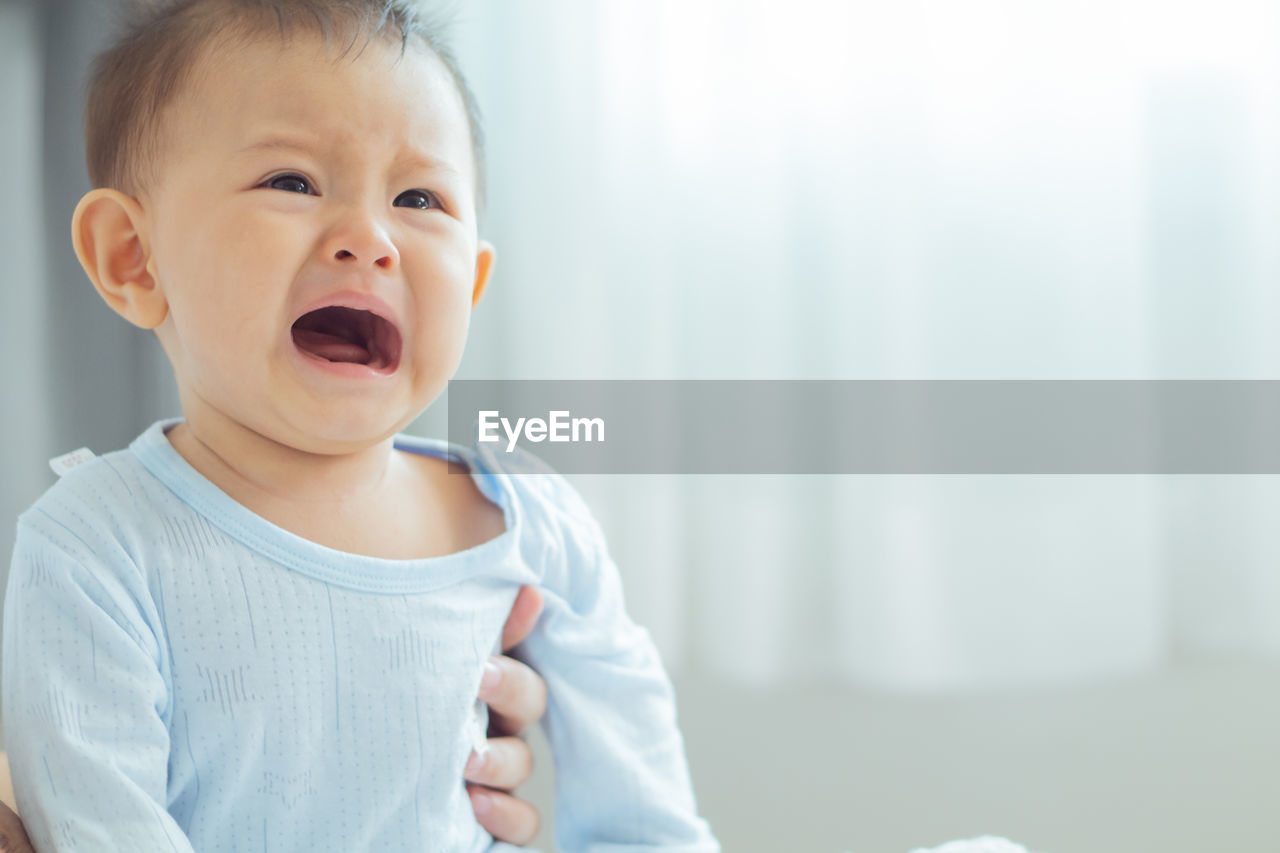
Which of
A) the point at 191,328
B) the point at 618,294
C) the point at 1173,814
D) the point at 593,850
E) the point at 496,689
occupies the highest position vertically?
the point at 618,294

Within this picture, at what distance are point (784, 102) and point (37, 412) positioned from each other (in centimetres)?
120

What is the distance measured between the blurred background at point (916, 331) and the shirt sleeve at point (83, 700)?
0.99 m

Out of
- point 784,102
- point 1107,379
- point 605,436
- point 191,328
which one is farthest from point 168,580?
point 1107,379

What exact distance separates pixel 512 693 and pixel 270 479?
232 mm

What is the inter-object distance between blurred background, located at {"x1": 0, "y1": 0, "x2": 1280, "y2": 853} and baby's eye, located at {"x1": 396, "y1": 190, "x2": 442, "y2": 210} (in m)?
0.86

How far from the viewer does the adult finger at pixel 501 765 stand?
69cm

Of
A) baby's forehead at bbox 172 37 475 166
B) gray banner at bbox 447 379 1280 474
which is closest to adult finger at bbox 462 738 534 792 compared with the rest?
baby's forehead at bbox 172 37 475 166

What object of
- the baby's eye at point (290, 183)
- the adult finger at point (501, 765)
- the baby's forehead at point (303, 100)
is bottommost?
the adult finger at point (501, 765)

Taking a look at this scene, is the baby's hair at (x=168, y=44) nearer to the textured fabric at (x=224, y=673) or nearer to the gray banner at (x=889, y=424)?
the textured fabric at (x=224, y=673)

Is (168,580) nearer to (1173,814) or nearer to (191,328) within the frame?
(191,328)

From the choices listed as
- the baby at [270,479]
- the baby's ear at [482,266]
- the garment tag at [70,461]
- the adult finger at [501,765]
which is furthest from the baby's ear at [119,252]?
the adult finger at [501,765]

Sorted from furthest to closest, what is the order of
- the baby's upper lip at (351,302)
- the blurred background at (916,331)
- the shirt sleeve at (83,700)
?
the blurred background at (916,331), the baby's upper lip at (351,302), the shirt sleeve at (83,700)

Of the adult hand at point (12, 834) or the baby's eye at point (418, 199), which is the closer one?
the adult hand at point (12, 834)

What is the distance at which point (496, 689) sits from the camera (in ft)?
2.32
